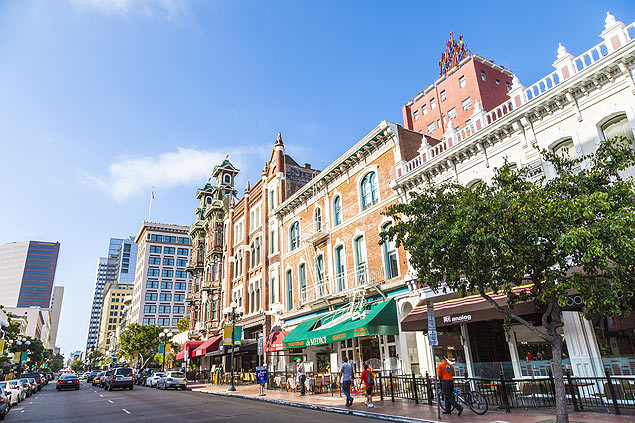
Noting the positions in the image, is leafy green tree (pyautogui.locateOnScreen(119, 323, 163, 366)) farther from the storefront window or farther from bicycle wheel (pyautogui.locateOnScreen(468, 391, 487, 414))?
the storefront window

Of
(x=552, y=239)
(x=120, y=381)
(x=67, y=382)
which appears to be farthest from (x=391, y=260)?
(x=67, y=382)

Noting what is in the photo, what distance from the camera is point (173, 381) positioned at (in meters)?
31.4

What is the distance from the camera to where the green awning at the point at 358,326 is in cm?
1863

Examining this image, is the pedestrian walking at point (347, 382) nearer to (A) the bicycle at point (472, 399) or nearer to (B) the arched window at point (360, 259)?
(A) the bicycle at point (472, 399)

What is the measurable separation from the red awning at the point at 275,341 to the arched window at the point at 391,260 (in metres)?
8.54

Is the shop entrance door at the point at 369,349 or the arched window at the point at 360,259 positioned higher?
the arched window at the point at 360,259

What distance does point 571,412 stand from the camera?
11.0 meters

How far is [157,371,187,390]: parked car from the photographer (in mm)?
31266

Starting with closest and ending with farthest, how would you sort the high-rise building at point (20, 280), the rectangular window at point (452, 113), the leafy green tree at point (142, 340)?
the rectangular window at point (452, 113) < the leafy green tree at point (142, 340) < the high-rise building at point (20, 280)

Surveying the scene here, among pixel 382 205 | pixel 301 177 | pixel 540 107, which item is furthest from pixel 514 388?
pixel 301 177

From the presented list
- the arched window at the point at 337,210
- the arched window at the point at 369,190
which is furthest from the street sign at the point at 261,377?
the arched window at the point at 369,190

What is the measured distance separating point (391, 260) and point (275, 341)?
36.1ft

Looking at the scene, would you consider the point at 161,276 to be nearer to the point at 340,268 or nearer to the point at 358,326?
the point at 340,268

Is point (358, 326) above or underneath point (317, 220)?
underneath
